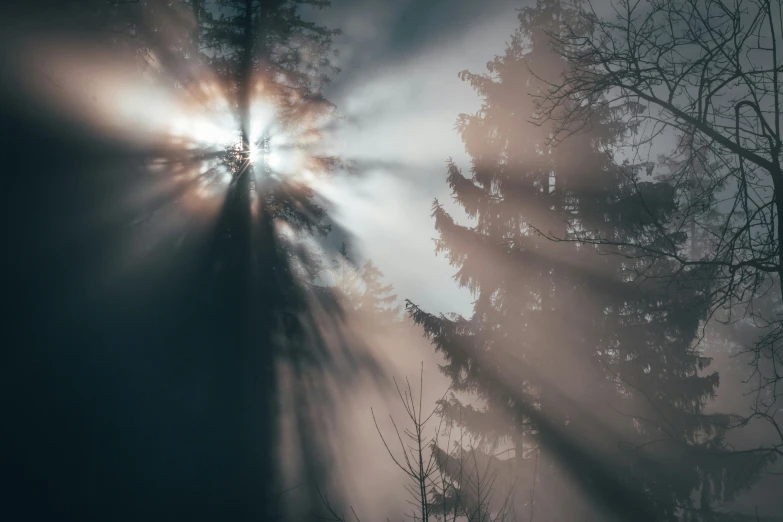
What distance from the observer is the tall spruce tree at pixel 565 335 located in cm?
816

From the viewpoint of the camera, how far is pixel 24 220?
322 inches

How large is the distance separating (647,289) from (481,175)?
443 centimetres

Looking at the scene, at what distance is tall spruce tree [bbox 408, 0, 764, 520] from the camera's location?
26.8ft

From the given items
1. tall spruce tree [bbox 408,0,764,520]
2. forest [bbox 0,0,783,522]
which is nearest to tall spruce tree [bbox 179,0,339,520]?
forest [bbox 0,0,783,522]

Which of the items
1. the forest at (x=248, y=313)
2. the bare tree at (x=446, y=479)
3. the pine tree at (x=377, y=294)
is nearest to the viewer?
the bare tree at (x=446, y=479)

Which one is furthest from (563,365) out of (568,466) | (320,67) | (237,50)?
(237,50)

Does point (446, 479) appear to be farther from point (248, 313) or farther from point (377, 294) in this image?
point (377, 294)

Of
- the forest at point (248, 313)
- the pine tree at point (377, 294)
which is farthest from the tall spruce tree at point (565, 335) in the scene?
the pine tree at point (377, 294)

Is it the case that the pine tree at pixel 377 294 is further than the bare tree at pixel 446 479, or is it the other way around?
the pine tree at pixel 377 294

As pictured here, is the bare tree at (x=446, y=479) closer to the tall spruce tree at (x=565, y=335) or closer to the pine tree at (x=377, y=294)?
the tall spruce tree at (x=565, y=335)

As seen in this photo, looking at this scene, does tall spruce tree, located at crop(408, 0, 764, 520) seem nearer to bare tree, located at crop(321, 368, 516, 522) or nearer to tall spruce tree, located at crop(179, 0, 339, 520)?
bare tree, located at crop(321, 368, 516, 522)

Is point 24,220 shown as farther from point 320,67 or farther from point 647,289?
point 647,289

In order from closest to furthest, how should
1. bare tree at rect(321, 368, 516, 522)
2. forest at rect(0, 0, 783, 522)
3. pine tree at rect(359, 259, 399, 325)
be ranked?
bare tree at rect(321, 368, 516, 522) → forest at rect(0, 0, 783, 522) → pine tree at rect(359, 259, 399, 325)

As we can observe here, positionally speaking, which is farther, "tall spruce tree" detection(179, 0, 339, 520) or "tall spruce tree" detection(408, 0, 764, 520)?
"tall spruce tree" detection(179, 0, 339, 520)
